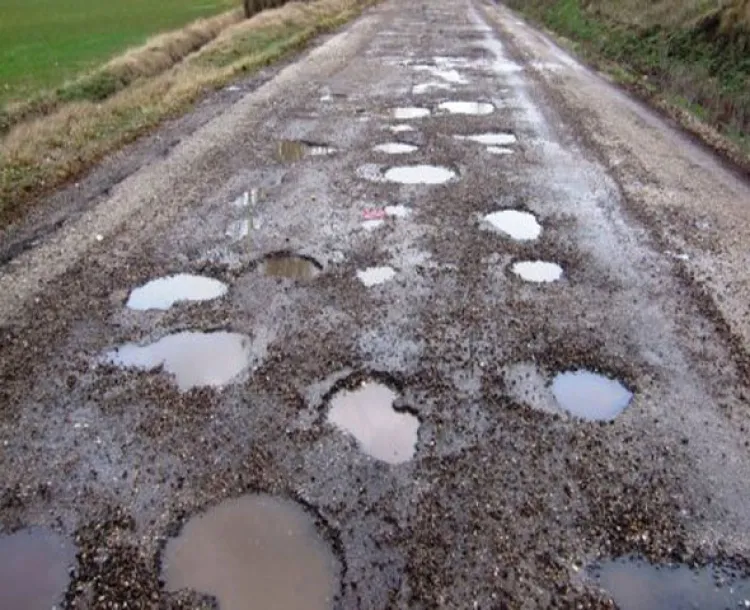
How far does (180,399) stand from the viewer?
484 centimetres

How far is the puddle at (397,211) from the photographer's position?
7953 mm

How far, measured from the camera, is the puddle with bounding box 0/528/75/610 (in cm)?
340

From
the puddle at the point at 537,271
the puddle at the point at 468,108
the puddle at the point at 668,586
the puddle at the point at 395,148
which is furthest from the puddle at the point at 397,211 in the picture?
the puddle at the point at 668,586

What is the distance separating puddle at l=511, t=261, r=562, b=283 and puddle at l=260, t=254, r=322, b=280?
1839 millimetres

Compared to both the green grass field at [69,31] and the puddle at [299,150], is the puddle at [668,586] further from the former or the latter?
the green grass field at [69,31]

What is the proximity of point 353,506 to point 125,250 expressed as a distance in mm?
4132

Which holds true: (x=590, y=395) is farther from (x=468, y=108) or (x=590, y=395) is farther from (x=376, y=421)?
(x=468, y=108)

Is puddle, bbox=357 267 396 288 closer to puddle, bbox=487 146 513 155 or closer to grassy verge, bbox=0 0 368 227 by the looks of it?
grassy verge, bbox=0 0 368 227

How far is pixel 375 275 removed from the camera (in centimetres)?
661

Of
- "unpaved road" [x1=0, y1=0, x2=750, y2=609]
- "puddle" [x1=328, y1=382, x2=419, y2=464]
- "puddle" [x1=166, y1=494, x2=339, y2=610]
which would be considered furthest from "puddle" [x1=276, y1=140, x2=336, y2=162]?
"puddle" [x1=166, y1=494, x2=339, y2=610]

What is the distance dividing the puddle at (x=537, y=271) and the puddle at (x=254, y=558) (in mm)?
3495

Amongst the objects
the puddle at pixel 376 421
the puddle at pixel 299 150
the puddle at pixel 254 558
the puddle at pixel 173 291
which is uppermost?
the puddle at pixel 254 558

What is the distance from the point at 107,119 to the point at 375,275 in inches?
281

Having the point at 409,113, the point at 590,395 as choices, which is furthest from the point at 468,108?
the point at 590,395
